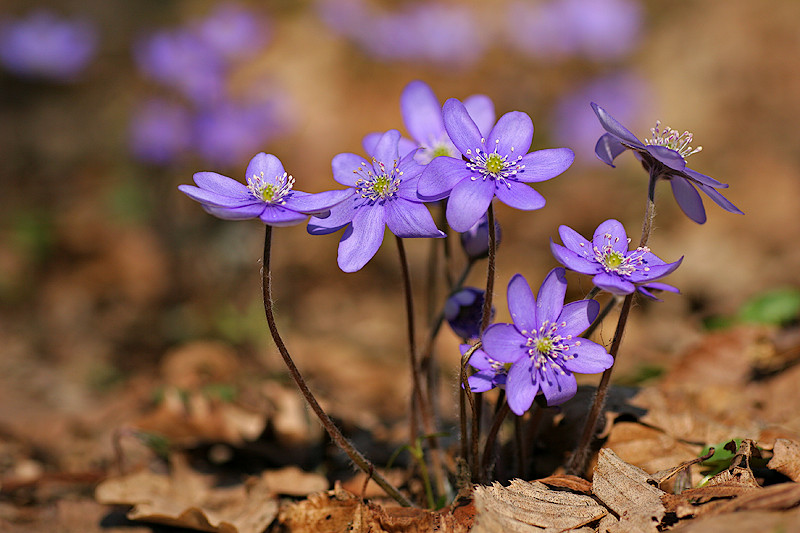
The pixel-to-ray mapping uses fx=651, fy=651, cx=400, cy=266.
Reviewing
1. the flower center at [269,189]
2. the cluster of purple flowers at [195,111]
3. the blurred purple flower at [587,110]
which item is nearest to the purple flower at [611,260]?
the flower center at [269,189]

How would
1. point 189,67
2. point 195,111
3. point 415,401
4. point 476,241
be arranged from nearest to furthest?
point 476,241, point 415,401, point 189,67, point 195,111

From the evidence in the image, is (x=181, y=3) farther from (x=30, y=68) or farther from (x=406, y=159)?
(x=406, y=159)

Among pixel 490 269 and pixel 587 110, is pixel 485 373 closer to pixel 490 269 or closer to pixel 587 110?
pixel 490 269

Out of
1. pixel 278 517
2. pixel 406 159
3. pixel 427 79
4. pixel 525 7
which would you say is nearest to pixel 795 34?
pixel 525 7

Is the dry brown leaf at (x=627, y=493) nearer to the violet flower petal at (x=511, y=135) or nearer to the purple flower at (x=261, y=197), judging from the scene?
the violet flower petal at (x=511, y=135)

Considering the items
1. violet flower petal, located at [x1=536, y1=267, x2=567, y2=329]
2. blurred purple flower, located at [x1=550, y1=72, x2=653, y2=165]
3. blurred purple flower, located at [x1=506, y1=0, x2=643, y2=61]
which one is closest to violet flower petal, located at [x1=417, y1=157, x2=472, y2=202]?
violet flower petal, located at [x1=536, y1=267, x2=567, y2=329]

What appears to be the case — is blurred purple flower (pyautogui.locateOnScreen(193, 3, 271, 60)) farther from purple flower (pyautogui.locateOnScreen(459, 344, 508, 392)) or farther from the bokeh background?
purple flower (pyautogui.locateOnScreen(459, 344, 508, 392))

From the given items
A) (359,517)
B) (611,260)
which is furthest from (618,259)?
(359,517)
